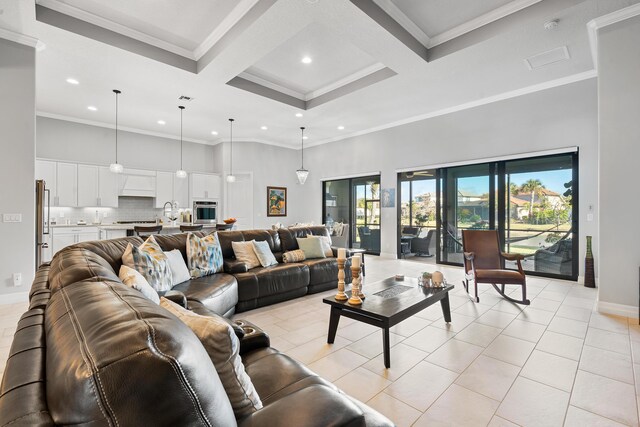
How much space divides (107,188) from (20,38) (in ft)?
12.7

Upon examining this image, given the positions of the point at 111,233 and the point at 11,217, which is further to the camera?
the point at 111,233

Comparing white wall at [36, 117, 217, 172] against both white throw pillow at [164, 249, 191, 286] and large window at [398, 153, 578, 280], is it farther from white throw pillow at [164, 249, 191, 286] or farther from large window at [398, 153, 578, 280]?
large window at [398, 153, 578, 280]

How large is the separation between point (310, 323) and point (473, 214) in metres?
4.28

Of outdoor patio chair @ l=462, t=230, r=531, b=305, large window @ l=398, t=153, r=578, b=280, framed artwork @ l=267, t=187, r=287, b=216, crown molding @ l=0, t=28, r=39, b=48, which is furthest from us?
framed artwork @ l=267, t=187, r=287, b=216

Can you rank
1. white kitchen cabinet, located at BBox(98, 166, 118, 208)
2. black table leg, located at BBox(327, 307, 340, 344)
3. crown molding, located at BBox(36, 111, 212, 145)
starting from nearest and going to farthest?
black table leg, located at BBox(327, 307, 340, 344)
crown molding, located at BBox(36, 111, 212, 145)
white kitchen cabinet, located at BBox(98, 166, 118, 208)

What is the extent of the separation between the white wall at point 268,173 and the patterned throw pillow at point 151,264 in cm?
571

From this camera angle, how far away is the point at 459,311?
3.53 m

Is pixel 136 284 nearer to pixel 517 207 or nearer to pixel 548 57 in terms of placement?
pixel 548 57

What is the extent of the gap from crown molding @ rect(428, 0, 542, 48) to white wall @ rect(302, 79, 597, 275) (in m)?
2.22

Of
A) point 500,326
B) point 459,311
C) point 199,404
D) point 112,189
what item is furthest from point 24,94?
point 500,326

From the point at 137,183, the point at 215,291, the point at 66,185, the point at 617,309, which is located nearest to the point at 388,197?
the point at 617,309

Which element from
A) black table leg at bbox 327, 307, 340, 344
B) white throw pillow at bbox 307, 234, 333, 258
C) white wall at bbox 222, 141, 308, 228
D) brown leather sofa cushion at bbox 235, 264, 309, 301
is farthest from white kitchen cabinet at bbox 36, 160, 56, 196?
black table leg at bbox 327, 307, 340, 344

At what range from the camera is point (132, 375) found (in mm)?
538

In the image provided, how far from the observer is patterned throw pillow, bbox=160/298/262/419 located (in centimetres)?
95
